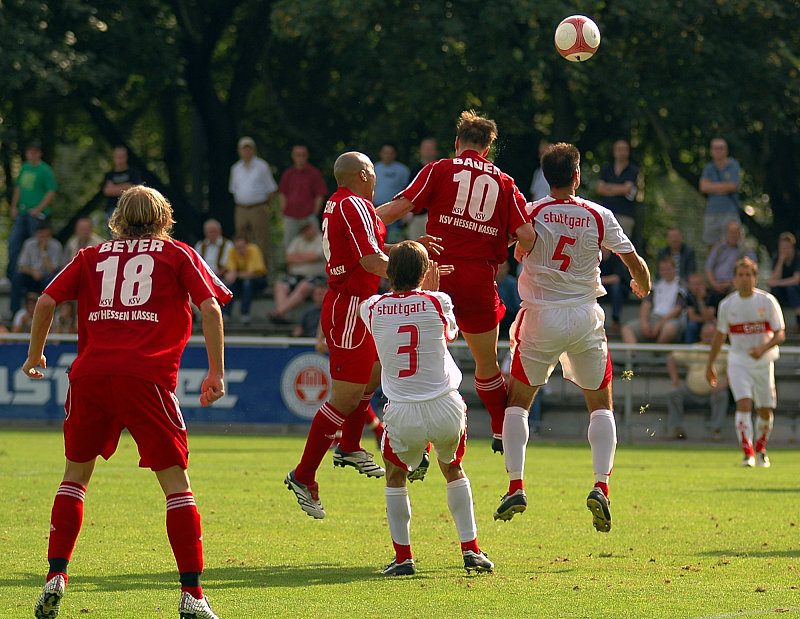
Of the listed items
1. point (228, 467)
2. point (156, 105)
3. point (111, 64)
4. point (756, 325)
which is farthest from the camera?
point (156, 105)

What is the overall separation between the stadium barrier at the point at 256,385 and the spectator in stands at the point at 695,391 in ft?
0.94

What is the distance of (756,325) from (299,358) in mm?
6780

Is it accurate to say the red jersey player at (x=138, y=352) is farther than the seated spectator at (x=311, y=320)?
No

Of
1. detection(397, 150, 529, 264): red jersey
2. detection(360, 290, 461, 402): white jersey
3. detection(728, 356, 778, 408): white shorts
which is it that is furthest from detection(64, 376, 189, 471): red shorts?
detection(728, 356, 778, 408): white shorts

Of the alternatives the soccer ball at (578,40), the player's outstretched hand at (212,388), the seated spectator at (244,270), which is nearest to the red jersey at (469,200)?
the soccer ball at (578,40)

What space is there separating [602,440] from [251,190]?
1473 cm

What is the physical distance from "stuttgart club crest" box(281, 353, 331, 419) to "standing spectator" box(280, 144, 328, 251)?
3.45 meters

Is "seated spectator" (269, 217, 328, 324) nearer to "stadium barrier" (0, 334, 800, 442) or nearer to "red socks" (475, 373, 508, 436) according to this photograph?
"stadium barrier" (0, 334, 800, 442)

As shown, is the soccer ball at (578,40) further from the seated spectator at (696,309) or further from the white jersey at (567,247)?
the seated spectator at (696,309)

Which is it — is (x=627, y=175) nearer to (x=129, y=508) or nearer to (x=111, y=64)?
(x=111, y=64)

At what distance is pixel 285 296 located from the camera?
76.7 ft

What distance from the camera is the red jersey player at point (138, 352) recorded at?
686cm

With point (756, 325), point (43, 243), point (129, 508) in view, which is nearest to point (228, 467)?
point (129, 508)

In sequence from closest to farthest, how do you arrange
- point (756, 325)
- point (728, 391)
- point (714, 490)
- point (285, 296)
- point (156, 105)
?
point (714, 490) < point (756, 325) < point (728, 391) < point (285, 296) < point (156, 105)
